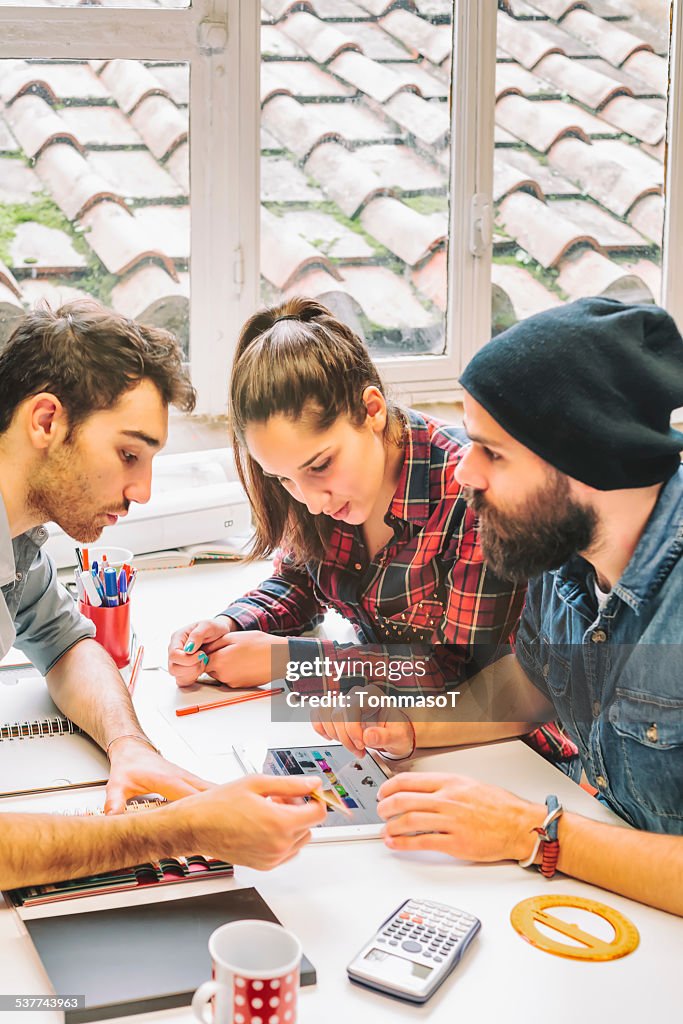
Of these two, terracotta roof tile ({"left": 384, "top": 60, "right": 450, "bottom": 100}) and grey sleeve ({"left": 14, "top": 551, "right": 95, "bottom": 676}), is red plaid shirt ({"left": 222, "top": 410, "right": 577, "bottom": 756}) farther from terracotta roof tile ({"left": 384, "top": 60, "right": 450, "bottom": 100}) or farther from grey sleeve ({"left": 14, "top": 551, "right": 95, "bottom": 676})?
terracotta roof tile ({"left": 384, "top": 60, "right": 450, "bottom": 100})

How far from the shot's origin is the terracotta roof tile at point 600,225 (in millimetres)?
3209

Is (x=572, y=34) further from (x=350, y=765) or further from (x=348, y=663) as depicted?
(x=350, y=765)

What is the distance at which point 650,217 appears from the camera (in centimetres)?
329

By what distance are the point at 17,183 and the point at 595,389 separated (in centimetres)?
194

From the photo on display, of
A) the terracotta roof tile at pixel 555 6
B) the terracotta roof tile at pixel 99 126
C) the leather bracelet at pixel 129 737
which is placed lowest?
the leather bracelet at pixel 129 737

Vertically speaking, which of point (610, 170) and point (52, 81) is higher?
point (52, 81)

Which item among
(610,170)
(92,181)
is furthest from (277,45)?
(610,170)

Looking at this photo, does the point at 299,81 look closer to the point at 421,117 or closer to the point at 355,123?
the point at 355,123

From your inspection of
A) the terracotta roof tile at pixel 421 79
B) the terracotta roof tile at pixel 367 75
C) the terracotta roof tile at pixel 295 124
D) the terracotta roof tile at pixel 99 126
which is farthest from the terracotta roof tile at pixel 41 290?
the terracotta roof tile at pixel 421 79

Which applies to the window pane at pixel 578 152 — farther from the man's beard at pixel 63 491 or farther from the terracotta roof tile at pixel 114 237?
the man's beard at pixel 63 491

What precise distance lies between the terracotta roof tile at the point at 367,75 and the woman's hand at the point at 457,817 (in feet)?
7.11

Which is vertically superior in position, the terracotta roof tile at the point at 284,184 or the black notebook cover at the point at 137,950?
the terracotta roof tile at the point at 284,184

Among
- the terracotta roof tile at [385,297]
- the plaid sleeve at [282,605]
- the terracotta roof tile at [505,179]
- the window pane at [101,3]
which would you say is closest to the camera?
the plaid sleeve at [282,605]

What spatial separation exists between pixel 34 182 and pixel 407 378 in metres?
1.08
